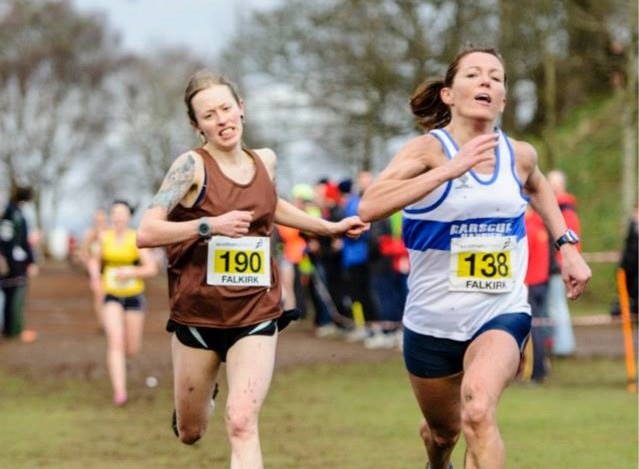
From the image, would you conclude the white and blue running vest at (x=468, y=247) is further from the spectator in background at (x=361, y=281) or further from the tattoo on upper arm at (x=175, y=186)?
the spectator in background at (x=361, y=281)

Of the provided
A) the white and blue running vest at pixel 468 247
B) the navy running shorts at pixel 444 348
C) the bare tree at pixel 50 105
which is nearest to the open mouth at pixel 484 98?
the white and blue running vest at pixel 468 247

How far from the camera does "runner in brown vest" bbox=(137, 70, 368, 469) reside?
22.9 feet

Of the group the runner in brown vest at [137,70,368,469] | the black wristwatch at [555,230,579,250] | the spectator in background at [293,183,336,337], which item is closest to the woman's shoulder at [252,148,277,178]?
the runner in brown vest at [137,70,368,469]

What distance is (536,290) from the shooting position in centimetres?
1516

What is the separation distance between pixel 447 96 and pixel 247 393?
1.67 m

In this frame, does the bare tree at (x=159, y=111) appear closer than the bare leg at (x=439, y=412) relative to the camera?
No

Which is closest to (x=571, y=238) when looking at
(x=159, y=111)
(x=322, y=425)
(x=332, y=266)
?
(x=322, y=425)

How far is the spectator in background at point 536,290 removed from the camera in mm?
14750

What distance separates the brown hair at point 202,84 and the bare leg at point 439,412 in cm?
167

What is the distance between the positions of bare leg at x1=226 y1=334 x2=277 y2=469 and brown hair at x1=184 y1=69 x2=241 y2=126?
117cm

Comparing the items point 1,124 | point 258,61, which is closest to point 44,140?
point 1,124

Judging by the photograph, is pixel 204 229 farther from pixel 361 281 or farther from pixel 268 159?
pixel 361 281

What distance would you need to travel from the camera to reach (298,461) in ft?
31.2

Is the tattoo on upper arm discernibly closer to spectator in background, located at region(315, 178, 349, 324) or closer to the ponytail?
the ponytail
